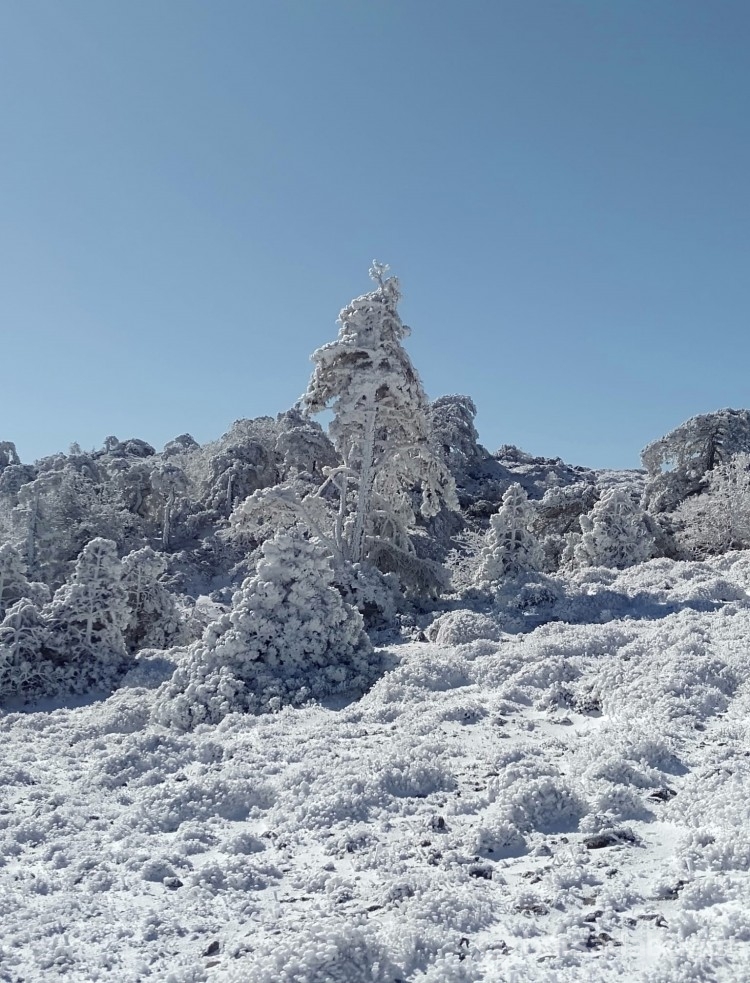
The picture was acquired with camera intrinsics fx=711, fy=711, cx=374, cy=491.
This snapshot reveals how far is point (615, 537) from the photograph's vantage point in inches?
920

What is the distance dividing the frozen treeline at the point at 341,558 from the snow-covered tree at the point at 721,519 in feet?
0.25

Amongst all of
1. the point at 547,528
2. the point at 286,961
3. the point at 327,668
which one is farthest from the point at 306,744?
the point at 547,528

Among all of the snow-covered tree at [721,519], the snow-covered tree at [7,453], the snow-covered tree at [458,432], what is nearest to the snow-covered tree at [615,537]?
the snow-covered tree at [721,519]

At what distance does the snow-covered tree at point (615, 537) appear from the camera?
23250mm

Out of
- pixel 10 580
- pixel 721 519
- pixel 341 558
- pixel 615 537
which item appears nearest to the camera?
pixel 10 580

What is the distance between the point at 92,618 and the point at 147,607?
295cm

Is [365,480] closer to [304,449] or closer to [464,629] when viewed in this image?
[464,629]

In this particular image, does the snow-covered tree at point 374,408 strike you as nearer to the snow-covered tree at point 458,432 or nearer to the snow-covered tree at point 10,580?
the snow-covered tree at point 10,580

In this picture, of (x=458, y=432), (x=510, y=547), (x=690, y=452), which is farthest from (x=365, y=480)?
(x=458, y=432)

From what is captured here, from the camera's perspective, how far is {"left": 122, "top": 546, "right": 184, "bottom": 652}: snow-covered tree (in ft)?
63.4

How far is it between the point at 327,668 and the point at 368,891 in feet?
23.4

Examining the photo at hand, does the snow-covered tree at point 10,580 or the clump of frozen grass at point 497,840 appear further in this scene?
the snow-covered tree at point 10,580

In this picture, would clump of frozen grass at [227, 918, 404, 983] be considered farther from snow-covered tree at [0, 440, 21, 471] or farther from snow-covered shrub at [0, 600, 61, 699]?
snow-covered tree at [0, 440, 21, 471]

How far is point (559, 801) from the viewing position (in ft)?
24.2
